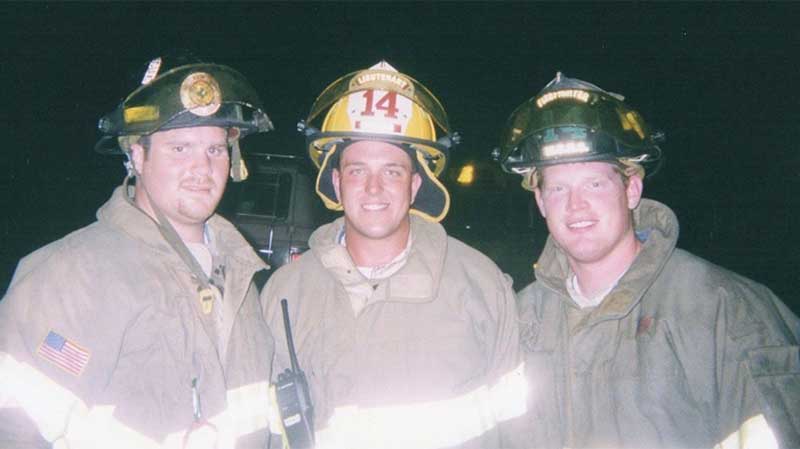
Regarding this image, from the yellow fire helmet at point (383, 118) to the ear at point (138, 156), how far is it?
92cm

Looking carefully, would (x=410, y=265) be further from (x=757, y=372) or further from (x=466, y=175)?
(x=466, y=175)

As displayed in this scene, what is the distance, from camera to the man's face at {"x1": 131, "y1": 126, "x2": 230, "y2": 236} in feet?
7.87

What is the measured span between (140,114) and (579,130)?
6.68ft

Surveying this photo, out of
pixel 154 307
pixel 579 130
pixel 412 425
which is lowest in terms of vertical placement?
pixel 412 425

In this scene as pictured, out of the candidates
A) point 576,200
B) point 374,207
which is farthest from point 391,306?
point 576,200

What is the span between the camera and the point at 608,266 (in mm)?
2547

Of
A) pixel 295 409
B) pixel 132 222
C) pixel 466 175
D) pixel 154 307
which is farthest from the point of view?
pixel 466 175

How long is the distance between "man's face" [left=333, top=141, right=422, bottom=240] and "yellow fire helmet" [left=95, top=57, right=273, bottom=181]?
2.00ft

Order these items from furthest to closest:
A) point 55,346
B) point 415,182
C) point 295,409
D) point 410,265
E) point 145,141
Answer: point 415,182
point 410,265
point 145,141
point 295,409
point 55,346

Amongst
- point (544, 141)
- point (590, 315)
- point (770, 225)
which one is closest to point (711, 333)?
point (590, 315)

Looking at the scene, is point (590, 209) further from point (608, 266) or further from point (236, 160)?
point (236, 160)

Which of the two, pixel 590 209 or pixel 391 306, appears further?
pixel 391 306

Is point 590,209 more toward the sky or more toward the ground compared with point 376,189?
more toward the ground

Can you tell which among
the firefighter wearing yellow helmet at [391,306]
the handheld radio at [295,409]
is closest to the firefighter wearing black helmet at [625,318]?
the firefighter wearing yellow helmet at [391,306]
